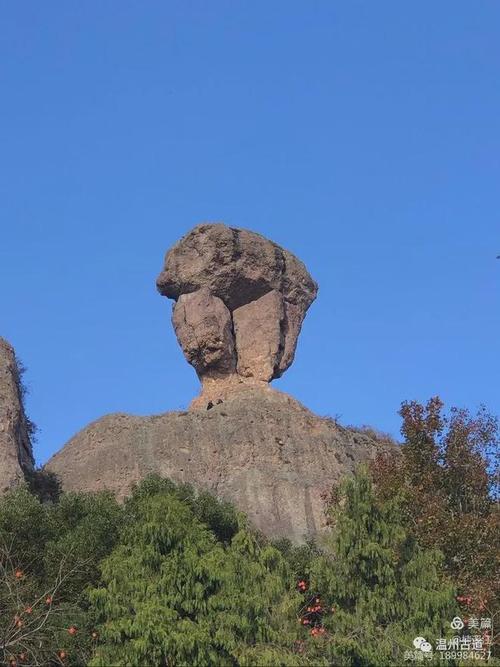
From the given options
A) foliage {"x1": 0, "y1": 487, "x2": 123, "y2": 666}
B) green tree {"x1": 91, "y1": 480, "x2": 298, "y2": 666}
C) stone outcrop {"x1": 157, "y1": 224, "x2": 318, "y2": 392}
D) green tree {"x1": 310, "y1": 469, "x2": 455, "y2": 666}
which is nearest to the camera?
green tree {"x1": 91, "y1": 480, "x2": 298, "y2": 666}

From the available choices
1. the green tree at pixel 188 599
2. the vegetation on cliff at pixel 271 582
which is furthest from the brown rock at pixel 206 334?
the green tree at pixel 188 599

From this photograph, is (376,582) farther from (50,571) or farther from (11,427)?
(11,427)

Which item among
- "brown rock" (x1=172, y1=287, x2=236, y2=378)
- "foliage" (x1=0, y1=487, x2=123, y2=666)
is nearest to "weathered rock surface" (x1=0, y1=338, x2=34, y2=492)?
"foliage" (x1=0, y1=487, x2=123, y2=666)

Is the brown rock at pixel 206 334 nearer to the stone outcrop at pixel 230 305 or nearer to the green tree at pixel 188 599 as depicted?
the stone outcrop at pixel 230 305

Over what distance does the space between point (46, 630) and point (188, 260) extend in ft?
77.9

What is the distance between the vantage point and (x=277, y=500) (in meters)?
37.5

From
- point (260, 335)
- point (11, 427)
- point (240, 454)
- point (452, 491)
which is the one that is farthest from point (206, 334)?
point (452, 491)

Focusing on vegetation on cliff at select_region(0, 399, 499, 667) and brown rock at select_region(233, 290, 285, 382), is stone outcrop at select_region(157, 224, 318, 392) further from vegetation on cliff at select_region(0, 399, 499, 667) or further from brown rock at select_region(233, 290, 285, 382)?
vegetation on cliff at select_region(0, 399, 499, 667)

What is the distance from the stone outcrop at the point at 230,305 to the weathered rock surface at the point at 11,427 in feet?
29.6

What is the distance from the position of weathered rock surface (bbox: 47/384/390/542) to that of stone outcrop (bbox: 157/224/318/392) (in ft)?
5.96

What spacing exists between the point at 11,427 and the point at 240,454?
8.42m

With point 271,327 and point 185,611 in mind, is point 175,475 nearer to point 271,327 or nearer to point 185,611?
point 271,327

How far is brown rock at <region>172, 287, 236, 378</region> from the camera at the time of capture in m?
44.4

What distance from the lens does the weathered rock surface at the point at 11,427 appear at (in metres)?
33.8
